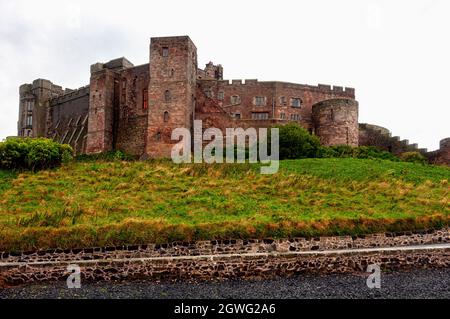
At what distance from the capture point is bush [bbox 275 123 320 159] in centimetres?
3609

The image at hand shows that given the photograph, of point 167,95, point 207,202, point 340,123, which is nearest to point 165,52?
point 167,95

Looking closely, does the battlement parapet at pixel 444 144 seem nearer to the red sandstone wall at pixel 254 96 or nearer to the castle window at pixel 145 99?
the red sandstone wall at pixel 254 96

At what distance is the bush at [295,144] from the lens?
3609cm

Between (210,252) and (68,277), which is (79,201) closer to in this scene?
(68,277)

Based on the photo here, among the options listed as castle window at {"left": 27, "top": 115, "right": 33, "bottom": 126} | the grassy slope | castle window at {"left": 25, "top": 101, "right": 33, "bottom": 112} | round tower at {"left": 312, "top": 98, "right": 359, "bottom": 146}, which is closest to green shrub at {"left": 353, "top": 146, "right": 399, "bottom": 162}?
round tower at {"left": 312, "top": 98, "right": 359, "bottom": 146}

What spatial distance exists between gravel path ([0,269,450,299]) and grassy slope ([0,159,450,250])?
81.7 inches

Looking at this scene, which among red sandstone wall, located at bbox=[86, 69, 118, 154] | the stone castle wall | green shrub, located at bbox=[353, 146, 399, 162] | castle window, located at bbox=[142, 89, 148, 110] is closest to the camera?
the stone castle wall

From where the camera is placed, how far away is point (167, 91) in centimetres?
4247

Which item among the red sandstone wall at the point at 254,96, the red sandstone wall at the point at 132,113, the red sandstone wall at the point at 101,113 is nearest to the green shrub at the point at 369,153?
the red sandstone wall at the point at 254,96

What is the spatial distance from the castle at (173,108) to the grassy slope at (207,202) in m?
14.2

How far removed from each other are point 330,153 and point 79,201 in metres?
25.4

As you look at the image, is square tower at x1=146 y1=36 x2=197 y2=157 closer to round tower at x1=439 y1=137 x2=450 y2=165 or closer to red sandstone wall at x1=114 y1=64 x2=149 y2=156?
red sandstone wall at x1=114 y1=64 x2=149 y2=156

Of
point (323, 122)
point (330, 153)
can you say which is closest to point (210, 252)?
point (330, 153)

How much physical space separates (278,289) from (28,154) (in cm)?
1956
